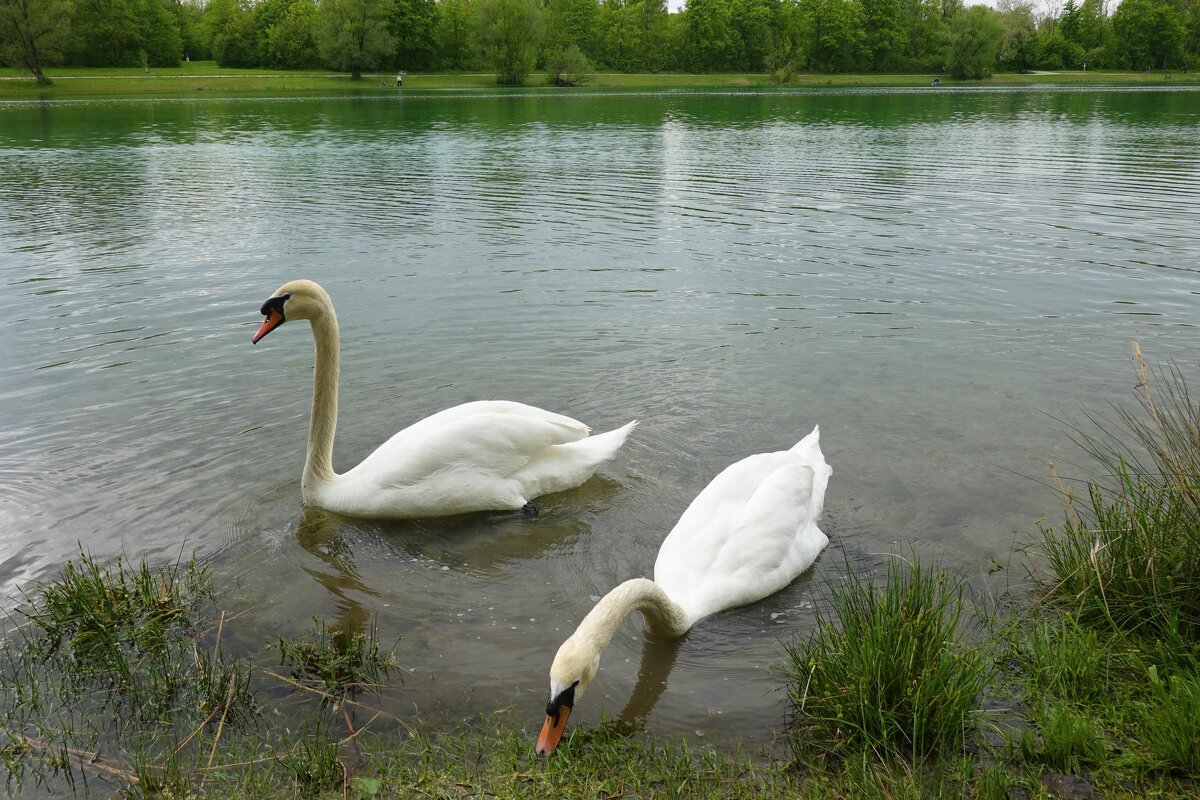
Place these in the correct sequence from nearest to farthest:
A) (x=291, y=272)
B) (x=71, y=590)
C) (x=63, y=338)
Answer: (x=71, y=590) → (x=63, y=338) → (x=291, y=272)

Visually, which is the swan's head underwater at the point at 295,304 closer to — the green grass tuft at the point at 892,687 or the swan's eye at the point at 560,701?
the swan's eye at the point at 560,701

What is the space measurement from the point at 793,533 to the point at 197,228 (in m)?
14.3

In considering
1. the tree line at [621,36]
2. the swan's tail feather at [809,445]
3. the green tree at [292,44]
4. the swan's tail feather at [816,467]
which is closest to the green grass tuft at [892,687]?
the swan's tail feather at [816,467]

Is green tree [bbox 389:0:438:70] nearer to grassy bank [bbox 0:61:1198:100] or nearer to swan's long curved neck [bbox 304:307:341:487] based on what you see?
grassy bank [bbox 0:61:1198:100]

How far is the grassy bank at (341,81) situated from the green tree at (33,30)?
5.74 feet

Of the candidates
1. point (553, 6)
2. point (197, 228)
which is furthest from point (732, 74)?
point (197, 228)

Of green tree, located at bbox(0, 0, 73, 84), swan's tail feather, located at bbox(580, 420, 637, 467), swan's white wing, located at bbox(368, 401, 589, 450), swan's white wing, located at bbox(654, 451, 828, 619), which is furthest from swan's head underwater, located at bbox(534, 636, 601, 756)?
green tree, located at bbox(0, 0, 73, 84)

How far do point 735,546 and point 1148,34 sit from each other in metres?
132

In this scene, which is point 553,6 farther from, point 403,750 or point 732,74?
point 403,750

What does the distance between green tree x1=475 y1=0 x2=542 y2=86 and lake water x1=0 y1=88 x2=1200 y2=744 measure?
236 ft

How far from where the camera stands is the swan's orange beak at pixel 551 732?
3.67 m

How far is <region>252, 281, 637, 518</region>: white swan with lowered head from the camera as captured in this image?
6.15 meters

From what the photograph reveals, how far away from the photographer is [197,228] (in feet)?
54.1

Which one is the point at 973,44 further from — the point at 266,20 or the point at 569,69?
the point at 266,20
